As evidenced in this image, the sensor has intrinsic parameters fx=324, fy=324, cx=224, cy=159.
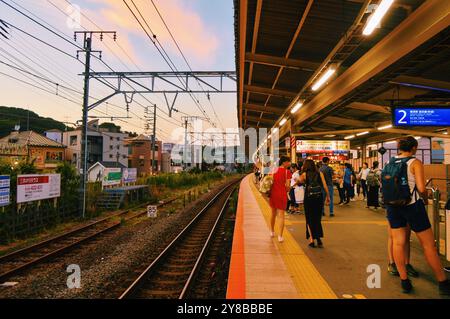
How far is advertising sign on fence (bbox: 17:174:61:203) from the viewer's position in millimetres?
10266

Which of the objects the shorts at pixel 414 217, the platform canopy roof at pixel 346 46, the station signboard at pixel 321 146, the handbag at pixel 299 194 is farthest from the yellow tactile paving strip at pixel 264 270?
the station signboard at pixel 321 146

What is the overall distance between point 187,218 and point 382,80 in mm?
9039

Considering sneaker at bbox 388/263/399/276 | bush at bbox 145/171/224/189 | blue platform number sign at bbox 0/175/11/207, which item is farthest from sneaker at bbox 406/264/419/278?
bush at bbox 145/171/224/189

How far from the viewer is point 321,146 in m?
16.9

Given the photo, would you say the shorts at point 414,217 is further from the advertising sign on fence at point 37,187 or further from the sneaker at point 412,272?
the advertising sign on fence at point 37,187

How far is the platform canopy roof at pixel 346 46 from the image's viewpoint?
→ 19.5 feet

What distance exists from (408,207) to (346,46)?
4.57 meters

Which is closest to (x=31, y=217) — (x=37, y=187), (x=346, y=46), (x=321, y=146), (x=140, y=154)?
(x=37, y=187)

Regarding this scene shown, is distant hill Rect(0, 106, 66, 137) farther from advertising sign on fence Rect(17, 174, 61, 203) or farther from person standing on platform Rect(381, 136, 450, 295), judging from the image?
person standing on platform Rect(381, 136, 450, 295)

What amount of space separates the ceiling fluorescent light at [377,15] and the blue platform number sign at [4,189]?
33.2 feet

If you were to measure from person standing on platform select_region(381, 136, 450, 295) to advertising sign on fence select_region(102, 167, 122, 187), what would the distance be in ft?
53.3
